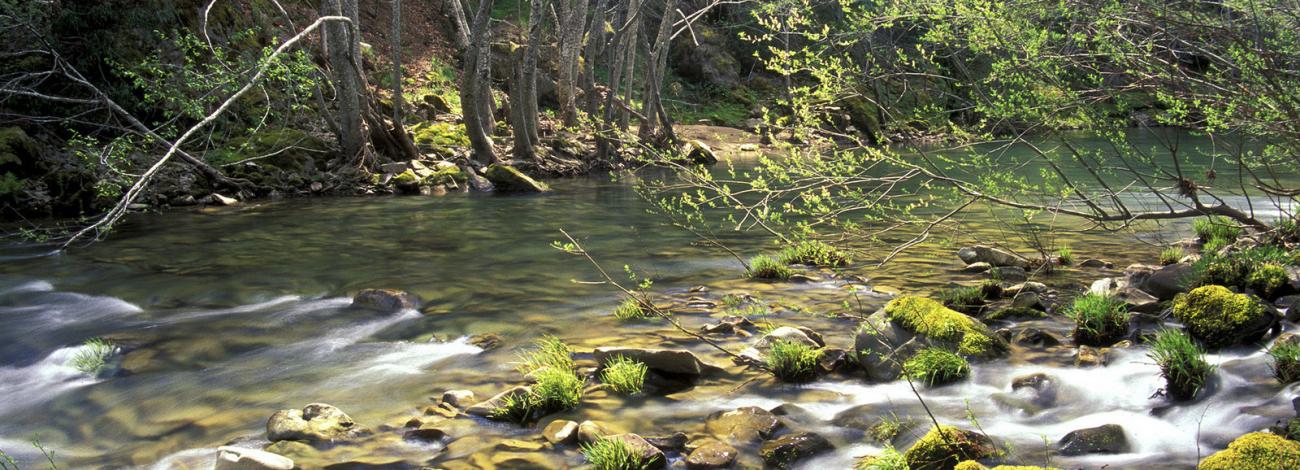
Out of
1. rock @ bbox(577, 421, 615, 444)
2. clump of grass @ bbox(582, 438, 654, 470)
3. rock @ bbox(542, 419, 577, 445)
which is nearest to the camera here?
clump of grass @ bbox(582, 438, 654, 470)

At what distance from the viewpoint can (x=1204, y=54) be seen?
6.75m

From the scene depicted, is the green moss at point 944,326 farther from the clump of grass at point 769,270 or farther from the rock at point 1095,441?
the clump of grass at point 769,270

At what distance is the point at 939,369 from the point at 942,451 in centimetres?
139

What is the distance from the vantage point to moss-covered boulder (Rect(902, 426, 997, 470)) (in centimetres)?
424

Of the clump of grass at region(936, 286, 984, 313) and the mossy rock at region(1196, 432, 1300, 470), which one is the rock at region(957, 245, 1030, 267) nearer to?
the clump of grass at region(936, 286, 984, 313)

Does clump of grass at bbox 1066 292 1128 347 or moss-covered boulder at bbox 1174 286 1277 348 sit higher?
moss-covered boulder at bbox 1174 286 1277 348

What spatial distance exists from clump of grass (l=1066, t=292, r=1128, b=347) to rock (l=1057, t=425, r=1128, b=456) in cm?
159

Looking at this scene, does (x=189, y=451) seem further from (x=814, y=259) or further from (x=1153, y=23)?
(x=1153, y=23)

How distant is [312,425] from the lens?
510 centimetres

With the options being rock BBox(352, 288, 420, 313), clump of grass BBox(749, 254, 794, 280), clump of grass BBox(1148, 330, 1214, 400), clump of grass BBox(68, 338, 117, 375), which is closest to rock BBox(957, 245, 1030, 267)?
clump of grass BBox(749, 254, 794, 280)

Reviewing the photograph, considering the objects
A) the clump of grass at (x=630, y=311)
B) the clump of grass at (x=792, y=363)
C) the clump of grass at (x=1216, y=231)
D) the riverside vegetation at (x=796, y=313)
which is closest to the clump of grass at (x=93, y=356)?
the riverside vegetation at (x=796, y=313)


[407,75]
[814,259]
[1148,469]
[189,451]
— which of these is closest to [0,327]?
[189,451]

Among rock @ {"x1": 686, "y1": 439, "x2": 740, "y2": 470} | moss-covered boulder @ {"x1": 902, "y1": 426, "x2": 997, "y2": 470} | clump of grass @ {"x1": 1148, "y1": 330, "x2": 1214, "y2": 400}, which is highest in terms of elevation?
clump of grass @ {"x1": 1148, "y1": 330, "x2": 1214, "y2": 400}

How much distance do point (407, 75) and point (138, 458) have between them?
27.1 m
